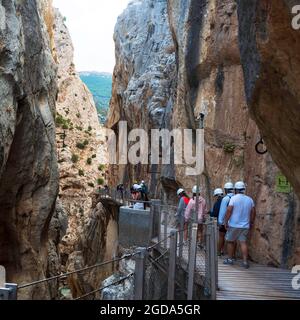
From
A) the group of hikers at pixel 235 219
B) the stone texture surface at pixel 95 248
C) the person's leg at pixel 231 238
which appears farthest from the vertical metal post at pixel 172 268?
the stone texture surface at pixel 95 248

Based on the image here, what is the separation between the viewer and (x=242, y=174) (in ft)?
43.2

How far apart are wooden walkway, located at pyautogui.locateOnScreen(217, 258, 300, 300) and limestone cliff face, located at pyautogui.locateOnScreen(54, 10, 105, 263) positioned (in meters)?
36.0

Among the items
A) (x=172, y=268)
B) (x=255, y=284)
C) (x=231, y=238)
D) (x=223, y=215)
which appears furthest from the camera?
(x=223, y=215)

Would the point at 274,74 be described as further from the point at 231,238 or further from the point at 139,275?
the point at 231,238

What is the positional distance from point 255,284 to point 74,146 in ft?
152

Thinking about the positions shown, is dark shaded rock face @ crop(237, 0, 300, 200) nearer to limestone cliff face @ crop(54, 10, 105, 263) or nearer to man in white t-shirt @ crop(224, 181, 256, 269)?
man in white t-shirt @ crop(224, 181, 256, 269)

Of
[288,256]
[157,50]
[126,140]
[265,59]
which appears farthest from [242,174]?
[126,140]

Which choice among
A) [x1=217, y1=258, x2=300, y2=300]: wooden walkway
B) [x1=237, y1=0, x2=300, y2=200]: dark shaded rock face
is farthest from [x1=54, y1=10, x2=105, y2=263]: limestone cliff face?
[x1=237, y1=0, x2=300, y2=200]: dark shaded rock face

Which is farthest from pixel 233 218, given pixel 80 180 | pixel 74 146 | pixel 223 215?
pixel 74 146

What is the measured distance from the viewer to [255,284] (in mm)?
8008

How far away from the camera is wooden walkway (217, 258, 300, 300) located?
7277 mm

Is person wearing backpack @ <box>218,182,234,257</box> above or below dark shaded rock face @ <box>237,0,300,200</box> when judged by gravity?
below
